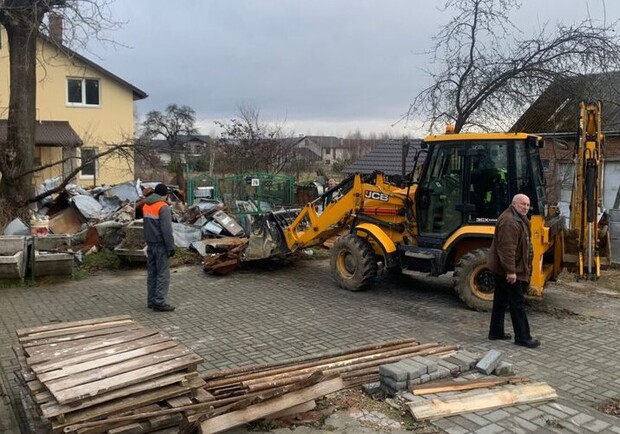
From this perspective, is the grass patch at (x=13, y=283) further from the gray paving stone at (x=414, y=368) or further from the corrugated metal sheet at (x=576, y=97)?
the corrugated metal sheet at (x=576, y=97)

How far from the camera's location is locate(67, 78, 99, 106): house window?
1094 inches

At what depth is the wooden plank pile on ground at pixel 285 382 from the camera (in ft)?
13.5

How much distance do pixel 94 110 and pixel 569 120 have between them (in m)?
21.7

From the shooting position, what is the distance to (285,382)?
4727mm

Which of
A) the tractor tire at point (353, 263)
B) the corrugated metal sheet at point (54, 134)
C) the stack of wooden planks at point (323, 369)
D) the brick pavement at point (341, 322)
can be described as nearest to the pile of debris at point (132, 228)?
the brick pavement at point (341, 322)

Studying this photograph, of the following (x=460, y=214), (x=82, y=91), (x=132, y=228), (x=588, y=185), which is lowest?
(x=132, y=228)

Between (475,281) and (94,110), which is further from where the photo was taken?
(94,110)

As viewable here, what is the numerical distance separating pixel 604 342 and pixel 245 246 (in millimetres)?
6736

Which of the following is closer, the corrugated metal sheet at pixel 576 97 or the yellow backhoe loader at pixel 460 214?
the yellow backhoe loader at pixel 460 214

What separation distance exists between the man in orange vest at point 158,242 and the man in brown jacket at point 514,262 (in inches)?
174

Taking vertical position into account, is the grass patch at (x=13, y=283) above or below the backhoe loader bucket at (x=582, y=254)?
below

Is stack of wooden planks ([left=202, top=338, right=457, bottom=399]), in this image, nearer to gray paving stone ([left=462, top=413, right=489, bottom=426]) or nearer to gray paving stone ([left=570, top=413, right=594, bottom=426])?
gray paving stone ([left=462, top=413, right=489, bottom=426])

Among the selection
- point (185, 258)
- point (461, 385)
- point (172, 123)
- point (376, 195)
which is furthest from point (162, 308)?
point (172, 123)

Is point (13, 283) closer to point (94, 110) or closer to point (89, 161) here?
point (89, 161)
